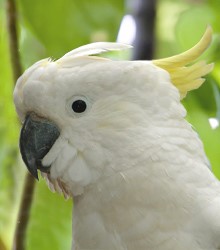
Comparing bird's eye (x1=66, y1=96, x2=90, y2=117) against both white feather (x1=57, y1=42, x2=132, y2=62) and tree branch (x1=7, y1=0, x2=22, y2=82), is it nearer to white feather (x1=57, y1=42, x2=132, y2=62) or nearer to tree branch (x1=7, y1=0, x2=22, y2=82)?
white feather (x1=57, y1=42, x2=132, y2=62)

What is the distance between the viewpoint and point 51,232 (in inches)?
71.1

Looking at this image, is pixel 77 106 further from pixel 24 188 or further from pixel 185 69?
pixel 24 188

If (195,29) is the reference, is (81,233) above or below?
below

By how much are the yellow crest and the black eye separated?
0.20m

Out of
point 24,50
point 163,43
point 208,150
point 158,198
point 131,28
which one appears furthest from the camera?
point 163,43

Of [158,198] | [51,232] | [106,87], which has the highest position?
[106,87]

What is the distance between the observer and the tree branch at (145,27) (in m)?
2.04

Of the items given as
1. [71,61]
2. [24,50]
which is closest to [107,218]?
[71,61]

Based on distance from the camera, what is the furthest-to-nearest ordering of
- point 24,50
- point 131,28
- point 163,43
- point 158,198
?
1. point 163,43
2. point 131,28
3. point 24,50
4. point 158,198

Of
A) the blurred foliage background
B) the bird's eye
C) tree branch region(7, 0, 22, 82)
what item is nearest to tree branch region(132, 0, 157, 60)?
the blurred foliage background

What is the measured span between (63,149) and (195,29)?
0.89m

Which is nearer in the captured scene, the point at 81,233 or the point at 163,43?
the point at 81,233

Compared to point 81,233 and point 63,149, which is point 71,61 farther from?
point 81,233

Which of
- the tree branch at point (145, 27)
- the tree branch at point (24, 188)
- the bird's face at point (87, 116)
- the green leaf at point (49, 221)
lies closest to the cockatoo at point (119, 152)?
the bird's face at point (87, 116)
